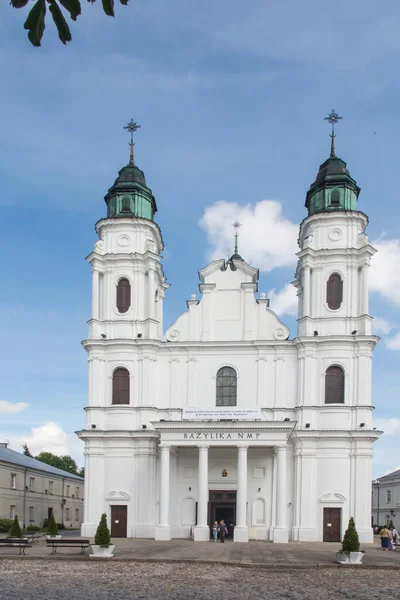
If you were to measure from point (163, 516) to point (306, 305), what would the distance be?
50.5 feet

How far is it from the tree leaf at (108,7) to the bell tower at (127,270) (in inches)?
1617

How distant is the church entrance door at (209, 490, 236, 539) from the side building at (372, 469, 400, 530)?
4000 cm

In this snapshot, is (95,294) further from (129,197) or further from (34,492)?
(34,492)

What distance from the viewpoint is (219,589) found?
19.8 metres

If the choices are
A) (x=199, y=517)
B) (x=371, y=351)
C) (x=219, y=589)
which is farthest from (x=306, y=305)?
(x=219, y=589)

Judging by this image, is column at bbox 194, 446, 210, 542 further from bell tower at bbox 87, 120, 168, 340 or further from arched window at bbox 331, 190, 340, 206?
arched window at bbox 331, 190, 340, 206

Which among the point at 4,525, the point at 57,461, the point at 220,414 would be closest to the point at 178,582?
the point at 220,414

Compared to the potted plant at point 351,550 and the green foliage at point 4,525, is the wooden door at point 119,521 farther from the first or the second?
the potted plant at point 351,550

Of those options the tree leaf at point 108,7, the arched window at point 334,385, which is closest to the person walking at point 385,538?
the arched window at point 334,385

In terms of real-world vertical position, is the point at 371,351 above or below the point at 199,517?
above

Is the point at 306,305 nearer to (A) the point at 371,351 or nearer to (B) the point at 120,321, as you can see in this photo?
(A) the point at 371,351

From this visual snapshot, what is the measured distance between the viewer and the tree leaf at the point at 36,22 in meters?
4.44

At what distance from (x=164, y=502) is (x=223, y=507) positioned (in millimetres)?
4115

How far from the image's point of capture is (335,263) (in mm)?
45219
